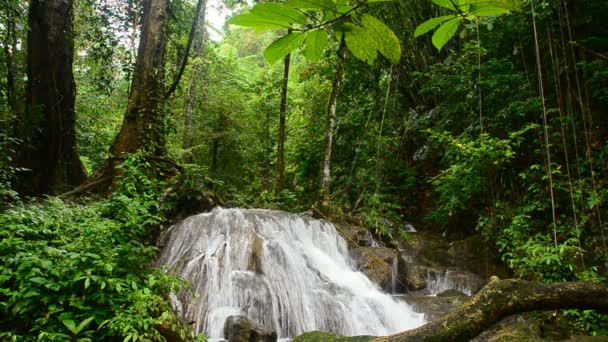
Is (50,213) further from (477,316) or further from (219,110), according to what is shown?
(219,110)

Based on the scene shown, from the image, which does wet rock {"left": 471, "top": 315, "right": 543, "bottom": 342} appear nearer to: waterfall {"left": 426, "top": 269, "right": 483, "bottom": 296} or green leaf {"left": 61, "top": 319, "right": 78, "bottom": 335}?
waterfall {"left": 426, "top": 269, "right": 483, "bottom": 296}

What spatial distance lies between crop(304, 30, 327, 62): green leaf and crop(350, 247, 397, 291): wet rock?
6291 millimetres

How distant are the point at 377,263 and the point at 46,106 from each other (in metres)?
6.06

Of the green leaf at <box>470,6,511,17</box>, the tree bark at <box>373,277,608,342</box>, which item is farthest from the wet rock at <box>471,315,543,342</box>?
the green leaf at <box>470,6,511,17</box>

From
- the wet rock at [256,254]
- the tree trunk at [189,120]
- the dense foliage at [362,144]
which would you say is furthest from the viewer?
the tree trunk at [189,120]

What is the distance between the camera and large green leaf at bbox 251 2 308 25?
616mm

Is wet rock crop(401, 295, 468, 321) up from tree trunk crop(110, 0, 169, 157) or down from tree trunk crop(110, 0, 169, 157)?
down

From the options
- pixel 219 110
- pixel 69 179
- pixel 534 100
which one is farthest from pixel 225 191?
pixel 534 100

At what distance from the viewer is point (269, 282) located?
18.4ft

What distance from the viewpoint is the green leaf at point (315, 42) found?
72 cm

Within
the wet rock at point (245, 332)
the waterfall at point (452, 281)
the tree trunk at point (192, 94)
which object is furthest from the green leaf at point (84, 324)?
the tree trunk at point (192, 94)

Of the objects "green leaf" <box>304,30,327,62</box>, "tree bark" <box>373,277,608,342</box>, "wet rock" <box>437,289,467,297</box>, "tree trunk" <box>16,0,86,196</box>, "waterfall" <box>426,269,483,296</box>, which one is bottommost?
"wet rock" <box>437,289,467,297</box>

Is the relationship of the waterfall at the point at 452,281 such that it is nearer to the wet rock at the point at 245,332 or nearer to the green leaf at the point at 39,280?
the wet rock at the point at 245,332

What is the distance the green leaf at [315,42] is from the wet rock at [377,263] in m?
6.29
